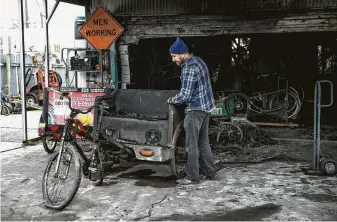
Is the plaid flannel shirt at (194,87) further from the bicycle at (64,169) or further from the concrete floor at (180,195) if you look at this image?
the bicycle at (64,169)

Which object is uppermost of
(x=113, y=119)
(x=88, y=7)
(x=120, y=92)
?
(x=88, y=7)

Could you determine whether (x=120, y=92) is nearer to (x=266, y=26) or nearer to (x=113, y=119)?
(x=113, y=119)

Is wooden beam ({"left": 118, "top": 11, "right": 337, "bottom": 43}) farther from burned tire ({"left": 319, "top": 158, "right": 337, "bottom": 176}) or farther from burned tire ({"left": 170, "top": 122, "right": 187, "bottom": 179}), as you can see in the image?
burned tire ({"left": 170, "top": 122, "right": 187, "bottom": 179})

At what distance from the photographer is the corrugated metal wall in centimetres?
972

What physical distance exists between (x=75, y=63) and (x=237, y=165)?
7.02 metres

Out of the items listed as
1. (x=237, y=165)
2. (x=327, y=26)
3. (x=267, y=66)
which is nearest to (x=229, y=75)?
(x=267, y=66)

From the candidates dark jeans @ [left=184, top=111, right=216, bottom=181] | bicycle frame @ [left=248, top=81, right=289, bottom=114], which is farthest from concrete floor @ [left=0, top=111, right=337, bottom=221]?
bicycle frame @ [left=248, top=81, right=289, bottom=114]

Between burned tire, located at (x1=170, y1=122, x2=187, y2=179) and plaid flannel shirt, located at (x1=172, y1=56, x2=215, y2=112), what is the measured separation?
471 mm

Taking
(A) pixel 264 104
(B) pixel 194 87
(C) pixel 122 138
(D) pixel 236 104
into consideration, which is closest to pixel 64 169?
(C) pixel 122 138

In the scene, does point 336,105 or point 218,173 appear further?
point 336,105

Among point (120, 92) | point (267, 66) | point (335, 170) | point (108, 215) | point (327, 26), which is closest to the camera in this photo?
point (108, 215)

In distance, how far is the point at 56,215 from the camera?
507 centimetres

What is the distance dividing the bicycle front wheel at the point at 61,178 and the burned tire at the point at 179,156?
5.60ft

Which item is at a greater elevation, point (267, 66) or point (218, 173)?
point (267, 66)
